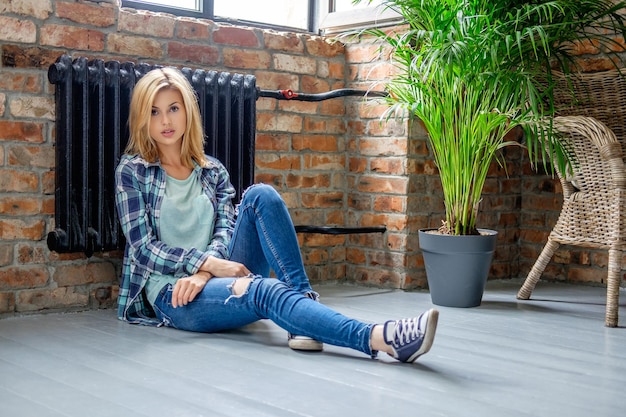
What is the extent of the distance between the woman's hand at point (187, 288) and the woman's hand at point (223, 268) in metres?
0.04

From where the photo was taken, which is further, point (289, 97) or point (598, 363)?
point (289, 97)

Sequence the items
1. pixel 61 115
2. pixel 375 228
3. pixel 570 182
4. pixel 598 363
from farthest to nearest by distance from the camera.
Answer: pixel 375 228 → pixel 570 182 → pixel 61 115 → pixel 598 363

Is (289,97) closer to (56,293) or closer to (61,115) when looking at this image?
(61,115)

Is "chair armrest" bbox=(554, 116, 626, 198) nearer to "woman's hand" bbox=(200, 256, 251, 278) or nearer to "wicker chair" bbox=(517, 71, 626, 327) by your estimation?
"wicker chair" bbox=(517, 71, 626, 327)

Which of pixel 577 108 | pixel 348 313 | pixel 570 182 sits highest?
pixel 577 108

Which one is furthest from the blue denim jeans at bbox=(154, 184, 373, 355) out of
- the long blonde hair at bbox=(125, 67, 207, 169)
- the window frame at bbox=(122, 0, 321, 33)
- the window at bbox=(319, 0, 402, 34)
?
the window at bbox=(319, 0, 402, 34)

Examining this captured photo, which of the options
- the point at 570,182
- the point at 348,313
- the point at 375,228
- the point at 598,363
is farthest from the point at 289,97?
the point at 598,363

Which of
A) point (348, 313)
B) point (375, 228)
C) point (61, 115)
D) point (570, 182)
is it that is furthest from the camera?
point (375, 228)

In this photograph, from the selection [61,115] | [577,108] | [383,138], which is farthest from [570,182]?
[61,115]

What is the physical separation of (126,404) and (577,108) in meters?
2.35

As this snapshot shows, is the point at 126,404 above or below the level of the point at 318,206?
below

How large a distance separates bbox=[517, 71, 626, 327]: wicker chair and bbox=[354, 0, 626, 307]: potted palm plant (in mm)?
102

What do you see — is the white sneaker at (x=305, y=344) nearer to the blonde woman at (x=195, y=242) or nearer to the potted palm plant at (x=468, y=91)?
the blonde woman at (x=195, y=242)

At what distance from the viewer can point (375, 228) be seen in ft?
11.9
